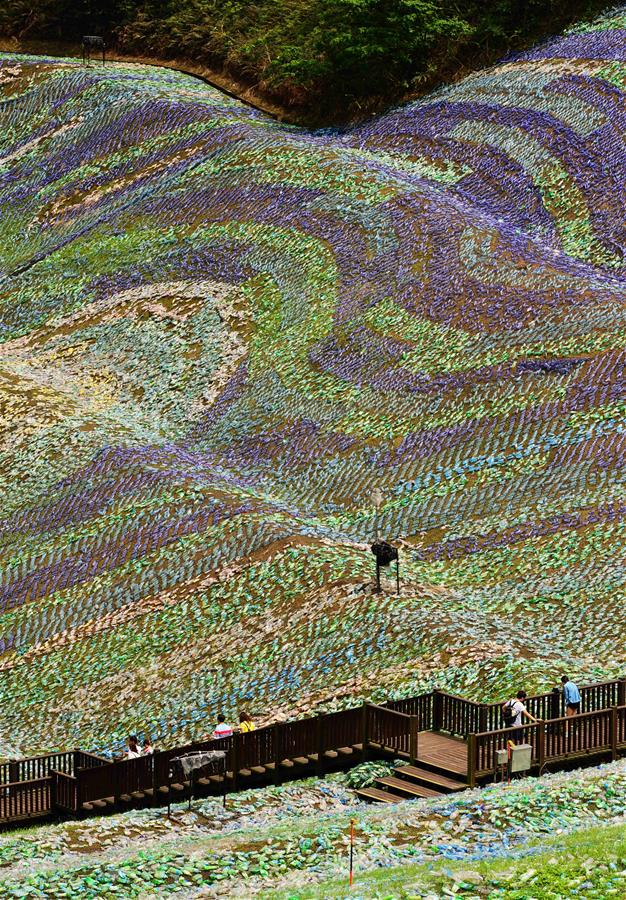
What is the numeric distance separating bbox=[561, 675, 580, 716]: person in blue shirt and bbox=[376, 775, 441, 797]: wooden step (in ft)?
11.0

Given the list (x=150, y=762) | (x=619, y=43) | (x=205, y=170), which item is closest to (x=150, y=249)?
(x=205, y=170)

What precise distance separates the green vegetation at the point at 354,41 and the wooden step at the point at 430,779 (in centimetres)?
4899

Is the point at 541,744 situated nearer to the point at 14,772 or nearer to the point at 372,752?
the point at 372,752

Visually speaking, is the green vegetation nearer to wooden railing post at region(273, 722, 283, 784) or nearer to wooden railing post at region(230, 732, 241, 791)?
wooden railing post at region(273, 722, 283, 784)

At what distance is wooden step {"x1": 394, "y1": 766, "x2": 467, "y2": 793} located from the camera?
2481 cm

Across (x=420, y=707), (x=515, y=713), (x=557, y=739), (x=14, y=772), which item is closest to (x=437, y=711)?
(x=420, y=707)

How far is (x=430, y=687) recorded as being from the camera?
99.2 feet

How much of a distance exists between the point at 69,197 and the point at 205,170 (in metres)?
7.70

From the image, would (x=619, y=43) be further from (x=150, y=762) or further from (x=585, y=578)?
(x=150, y=762)

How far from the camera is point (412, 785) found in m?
25.5

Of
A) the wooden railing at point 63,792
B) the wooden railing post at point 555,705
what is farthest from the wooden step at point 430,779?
the wooden railing at point 63,792

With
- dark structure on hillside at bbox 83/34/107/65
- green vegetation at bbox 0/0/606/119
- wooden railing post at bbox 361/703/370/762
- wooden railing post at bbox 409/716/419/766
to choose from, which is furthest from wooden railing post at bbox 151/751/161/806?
dark structure on hillside at bbox 83/34/107/65

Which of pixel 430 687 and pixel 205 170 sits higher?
pixel 205 170

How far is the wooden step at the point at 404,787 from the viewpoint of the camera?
25.0 metres
